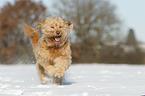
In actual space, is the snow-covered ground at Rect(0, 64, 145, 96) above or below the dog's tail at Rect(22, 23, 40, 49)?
below

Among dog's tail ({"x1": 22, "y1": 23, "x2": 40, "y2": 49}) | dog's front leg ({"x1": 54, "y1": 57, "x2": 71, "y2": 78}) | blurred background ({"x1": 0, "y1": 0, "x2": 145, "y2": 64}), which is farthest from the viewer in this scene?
blurred background ({"x1": 0, "y1": 0, "x2": 145, "y2": 64})

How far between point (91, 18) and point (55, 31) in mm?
19236

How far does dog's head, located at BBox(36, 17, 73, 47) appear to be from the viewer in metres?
4.36

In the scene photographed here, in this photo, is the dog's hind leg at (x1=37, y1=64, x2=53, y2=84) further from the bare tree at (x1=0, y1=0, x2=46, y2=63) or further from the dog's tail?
the bare tree at (x1=0, y1=0, x2=46, y2=63)

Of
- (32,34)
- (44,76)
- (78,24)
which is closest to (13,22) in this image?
(78,24)

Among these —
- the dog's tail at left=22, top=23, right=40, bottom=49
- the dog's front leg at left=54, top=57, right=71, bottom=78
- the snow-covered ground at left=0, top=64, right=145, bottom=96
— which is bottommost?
the snow-covered ground at left=0, top=64, right=145, bottom=96

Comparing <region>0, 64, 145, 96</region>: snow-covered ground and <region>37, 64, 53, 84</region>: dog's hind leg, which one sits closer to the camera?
A: <region>0, 64, 145, 96</region>: snow-covered ground

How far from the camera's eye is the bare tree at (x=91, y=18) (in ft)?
73.4

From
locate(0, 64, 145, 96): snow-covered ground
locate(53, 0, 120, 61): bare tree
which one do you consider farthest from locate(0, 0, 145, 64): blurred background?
locate(0, 64, 145, 96): snow-covered ground

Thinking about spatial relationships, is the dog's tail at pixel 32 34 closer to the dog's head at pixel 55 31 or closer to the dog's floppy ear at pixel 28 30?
the dog's floppy ear at pixel 28 30

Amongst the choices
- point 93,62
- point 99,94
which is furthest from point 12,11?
point 99,94

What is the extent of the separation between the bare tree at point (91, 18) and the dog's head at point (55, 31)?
17.4 metres

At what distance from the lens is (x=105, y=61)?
1862 centimetres

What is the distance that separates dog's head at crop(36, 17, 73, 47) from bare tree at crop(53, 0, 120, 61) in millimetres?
17376
